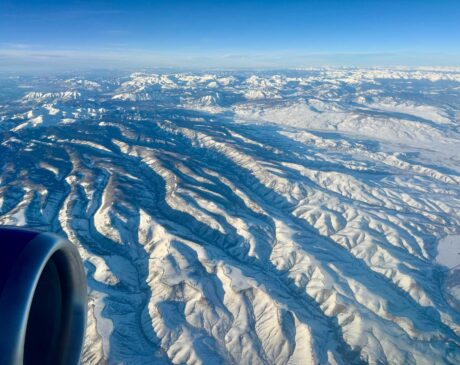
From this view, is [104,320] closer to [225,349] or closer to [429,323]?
[225,349]

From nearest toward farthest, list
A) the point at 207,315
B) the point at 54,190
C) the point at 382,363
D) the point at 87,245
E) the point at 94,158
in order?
the point at 382,363 → the point at 207,315 → the point at 87,245 → the point at 54,190 → the point at 94,158

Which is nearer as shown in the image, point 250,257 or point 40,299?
point 40,299

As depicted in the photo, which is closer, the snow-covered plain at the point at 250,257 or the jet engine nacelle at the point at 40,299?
the jet engine nacelle at the point at 40,299

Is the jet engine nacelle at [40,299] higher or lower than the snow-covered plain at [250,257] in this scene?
higher

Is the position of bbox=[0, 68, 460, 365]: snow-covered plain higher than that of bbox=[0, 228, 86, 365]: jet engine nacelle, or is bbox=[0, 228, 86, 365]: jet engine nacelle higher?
bbox=[0, 228, 86, 365]: jet engine nacelle

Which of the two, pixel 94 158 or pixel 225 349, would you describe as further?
pixel 94 158

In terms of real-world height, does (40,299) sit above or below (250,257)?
above

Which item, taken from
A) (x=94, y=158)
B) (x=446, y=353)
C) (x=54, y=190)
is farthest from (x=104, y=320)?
(x=94, y=158)

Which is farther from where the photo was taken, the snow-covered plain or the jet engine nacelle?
the snow-covered plain
